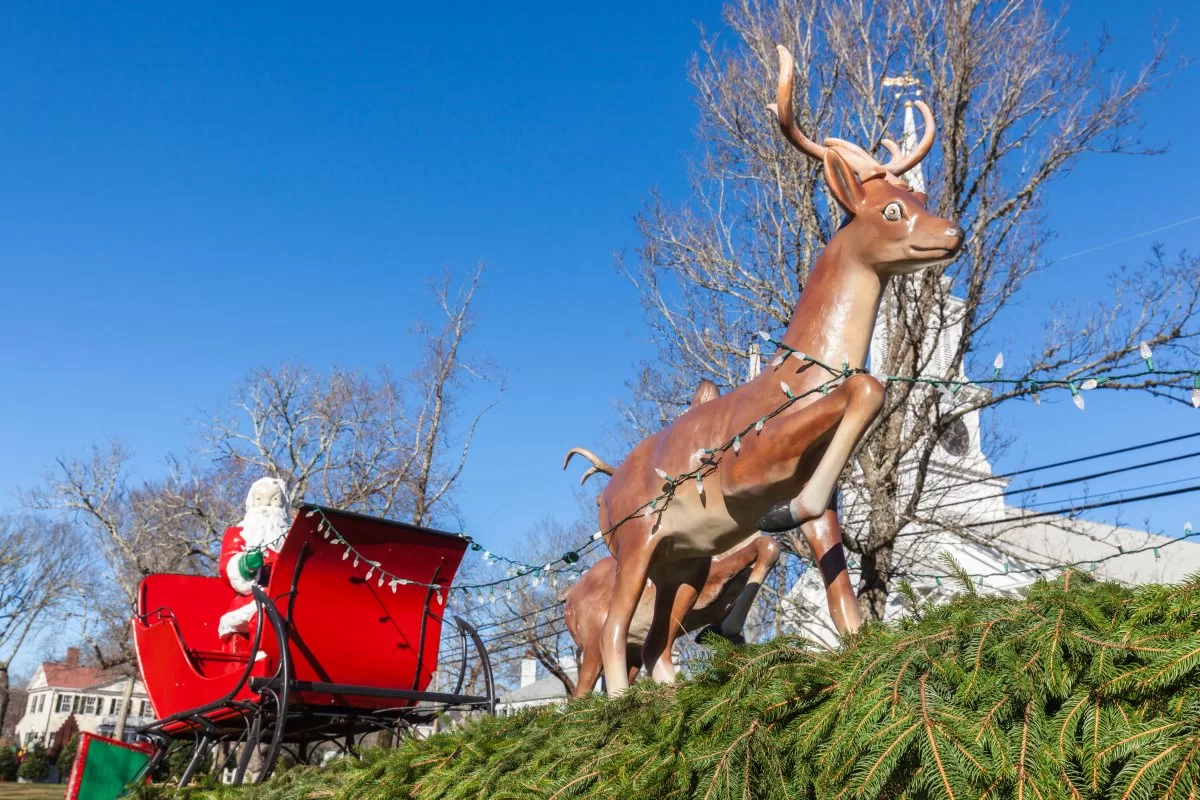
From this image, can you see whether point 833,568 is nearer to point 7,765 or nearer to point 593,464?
point 593,464

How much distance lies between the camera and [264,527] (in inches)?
246

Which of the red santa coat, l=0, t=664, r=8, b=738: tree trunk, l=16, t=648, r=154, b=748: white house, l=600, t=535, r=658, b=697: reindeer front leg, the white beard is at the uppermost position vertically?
l=16, t=648, r=154, b=748: white house

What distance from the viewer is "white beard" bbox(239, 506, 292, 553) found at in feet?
20.1

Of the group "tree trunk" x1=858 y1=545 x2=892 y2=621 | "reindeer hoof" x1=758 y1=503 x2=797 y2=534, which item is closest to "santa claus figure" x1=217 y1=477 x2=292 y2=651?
"reindeer hoof" x1=758 y1=503 x2=797 y2=534

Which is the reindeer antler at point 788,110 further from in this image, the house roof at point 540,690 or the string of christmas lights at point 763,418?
the house roof at point 540,690

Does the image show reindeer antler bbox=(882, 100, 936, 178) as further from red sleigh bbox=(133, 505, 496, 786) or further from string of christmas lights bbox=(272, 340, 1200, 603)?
red sleigh bbox=(133, 505, 496, 786)

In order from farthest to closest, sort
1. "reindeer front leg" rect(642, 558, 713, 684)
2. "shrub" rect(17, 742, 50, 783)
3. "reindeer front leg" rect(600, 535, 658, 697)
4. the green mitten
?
"shrub" rect(17, 742, 50, 783)
the green mitten
"reindeer front leg" rect(642, 558, 713, 684)
"reindeer front leg" rect(600, 535, 658, 697)

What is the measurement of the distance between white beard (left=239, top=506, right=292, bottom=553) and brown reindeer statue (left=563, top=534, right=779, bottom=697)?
74.4 inches

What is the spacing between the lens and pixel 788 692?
7.77 feet

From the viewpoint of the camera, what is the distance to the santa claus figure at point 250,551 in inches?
229

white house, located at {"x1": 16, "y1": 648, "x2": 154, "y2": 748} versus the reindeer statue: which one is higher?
white house, located at {"x1": 16, "y1": 648, "x2": 154, "y2": 748}

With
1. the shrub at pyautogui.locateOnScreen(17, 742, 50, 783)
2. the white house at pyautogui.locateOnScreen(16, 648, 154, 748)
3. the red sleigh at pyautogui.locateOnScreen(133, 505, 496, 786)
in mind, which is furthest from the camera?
the white house at pyautogui.locateOnScreen(16, 648, 154, 748)

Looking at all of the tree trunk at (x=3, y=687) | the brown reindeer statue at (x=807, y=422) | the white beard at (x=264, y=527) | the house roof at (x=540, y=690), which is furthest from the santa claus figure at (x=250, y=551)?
the house roof at (x=540, y=690)

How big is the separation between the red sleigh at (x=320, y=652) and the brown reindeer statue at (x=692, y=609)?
2.25ft
